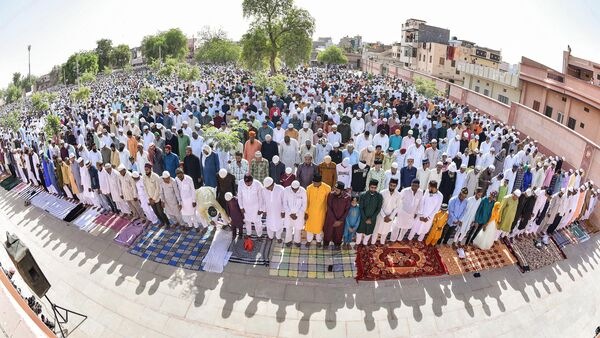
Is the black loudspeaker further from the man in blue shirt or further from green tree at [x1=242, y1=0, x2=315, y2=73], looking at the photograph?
green tree at [x1=242, y1=0, x2=315, y2=73]

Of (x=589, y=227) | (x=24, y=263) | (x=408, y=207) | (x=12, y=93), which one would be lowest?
(x=12, y=93)

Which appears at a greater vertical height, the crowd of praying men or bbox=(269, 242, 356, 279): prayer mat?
the crowd of praying men

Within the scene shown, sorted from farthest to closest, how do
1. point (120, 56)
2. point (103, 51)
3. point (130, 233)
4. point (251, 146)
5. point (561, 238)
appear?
point (120, 56)
point (103, 51)
point (251, 146)
point (561, 238)
point (130, 233)

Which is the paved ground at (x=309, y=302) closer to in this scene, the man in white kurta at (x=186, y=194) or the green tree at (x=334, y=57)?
the man in white kurta at (x=186, y=194)

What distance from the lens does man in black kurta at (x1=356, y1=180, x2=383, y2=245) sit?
5438 millimetres

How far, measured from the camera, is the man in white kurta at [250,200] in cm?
558

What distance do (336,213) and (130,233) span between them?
3.63 meters

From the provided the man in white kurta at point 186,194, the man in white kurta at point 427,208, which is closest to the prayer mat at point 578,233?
the man in white kurta at point 427,208

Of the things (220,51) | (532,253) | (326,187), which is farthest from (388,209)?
(220,51)

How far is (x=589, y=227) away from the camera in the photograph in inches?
279

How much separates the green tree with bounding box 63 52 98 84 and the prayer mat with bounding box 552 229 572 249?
67131 mm

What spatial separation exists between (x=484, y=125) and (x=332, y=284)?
29.4 feet

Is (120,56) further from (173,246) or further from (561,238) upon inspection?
(561,238)

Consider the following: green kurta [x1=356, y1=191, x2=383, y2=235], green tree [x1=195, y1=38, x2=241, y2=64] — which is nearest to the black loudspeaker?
green kurta [x1=356, y1=191, x2=383, y2=235]
